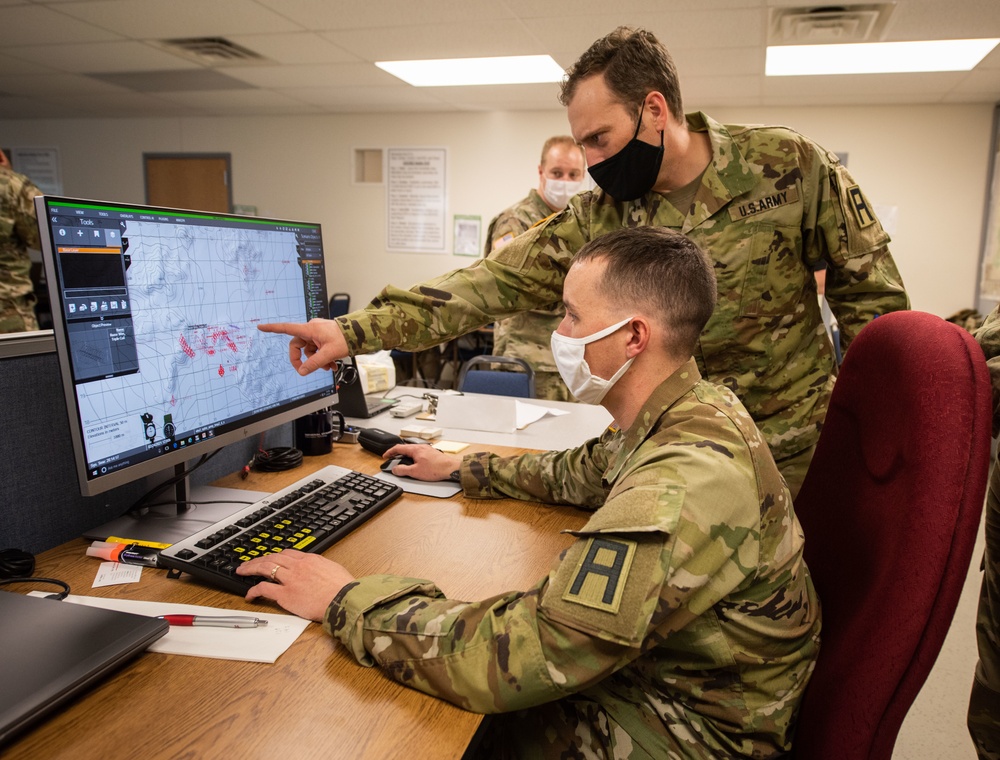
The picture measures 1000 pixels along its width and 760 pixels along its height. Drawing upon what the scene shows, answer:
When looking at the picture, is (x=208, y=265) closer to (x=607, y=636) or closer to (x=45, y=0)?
(x=607, y=636)

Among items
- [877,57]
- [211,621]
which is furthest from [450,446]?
[877,57]

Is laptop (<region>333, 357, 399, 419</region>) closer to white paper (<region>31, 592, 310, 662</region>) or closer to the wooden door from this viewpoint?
white paper (<region>31, 592, 310, 662</region>)

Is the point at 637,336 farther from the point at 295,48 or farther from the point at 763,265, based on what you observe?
the point at 295,48

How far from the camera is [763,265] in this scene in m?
1.51

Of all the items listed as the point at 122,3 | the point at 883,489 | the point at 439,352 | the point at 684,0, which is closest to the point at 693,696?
the point at 883,489

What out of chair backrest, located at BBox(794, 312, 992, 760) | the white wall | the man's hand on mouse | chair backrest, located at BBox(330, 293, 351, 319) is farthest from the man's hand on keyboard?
chair backrest, located at BBox(330, 293, 351, 319)

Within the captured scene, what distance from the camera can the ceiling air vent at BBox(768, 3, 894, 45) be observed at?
3.21 m

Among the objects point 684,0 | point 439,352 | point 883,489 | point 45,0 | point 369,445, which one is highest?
point 45,0

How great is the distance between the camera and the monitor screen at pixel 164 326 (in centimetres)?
87

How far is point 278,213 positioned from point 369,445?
573cm

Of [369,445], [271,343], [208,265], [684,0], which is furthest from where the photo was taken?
[684,0]

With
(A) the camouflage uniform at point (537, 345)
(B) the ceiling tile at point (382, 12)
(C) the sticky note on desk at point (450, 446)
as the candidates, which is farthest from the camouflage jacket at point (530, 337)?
(C) the sticky note on desk at point (450, 446)

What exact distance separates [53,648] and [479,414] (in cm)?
121

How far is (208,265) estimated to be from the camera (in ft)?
3.66
